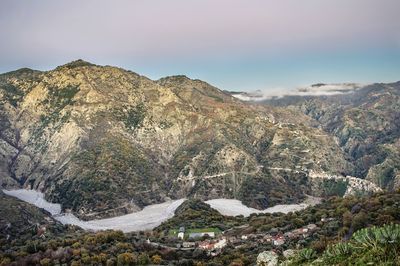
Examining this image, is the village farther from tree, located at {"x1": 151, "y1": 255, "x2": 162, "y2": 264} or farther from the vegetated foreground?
tree, located at {"x1": 151, "y1": 255, "x2": 162, "y2": 264}

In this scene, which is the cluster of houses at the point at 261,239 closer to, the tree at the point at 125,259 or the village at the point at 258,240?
the village at the point at 258,240

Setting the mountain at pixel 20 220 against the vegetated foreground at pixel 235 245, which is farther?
the mountain at pixel 20 220

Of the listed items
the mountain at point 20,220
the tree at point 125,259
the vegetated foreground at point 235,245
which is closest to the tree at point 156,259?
the vegetated foreground at point 235,245

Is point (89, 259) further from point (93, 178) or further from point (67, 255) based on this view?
point (93, 178)

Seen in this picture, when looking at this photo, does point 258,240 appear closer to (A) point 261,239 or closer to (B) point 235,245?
(A) point 261,239

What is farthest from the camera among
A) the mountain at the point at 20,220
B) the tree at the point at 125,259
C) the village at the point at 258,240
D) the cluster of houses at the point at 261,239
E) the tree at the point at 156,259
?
the mountain at the point at 20,220

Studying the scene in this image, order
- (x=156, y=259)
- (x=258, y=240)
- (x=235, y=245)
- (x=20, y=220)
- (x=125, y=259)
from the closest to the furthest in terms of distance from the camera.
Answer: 1. (x=125, y=259)
2. (x=156, y=259)
3. (x=235, y=245)
4. (x=258, y=240)
5. (x=20, y=220)

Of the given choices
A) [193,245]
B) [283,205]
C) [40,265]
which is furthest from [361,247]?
[283,205]

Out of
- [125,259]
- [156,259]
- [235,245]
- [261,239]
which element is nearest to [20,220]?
[235,245]

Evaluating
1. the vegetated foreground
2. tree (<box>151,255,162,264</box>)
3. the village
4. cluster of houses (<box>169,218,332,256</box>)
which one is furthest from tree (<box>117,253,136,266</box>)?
cluster of houses (<box>169,218,332,256</box>)

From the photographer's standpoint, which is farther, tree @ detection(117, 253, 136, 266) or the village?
the village

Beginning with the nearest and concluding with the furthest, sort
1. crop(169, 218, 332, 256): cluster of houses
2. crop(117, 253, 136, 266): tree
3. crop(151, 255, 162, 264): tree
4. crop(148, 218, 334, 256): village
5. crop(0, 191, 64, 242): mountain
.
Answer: crop(117, 253, 136, 266): tree < crop(151, 255, 162, 264): tree < crop(148, 218, 334, 256): village < crop(169, 218, 332, 256): cluster of houses < crop(0, 191, 64, 242): mountain
